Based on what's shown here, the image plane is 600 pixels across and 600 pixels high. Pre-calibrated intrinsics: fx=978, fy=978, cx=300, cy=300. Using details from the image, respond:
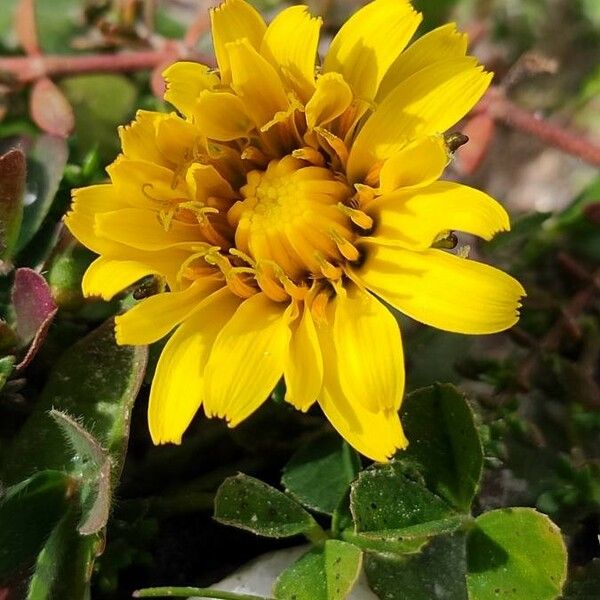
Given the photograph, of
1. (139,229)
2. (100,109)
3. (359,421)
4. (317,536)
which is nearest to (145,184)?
(139,229)

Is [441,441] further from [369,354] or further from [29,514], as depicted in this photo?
[29,514]

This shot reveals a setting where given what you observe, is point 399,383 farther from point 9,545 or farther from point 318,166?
point 9,545

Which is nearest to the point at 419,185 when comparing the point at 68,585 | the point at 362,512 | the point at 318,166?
the point at 318,166

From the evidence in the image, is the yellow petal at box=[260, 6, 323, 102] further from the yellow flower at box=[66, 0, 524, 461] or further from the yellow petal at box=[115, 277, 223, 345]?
the yellow petal at box=[115, 277, 223, 345]

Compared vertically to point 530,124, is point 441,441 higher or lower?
lower

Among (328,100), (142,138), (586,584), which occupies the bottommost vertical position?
(586,584)

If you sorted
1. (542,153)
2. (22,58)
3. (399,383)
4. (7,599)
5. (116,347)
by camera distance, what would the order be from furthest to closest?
(542,153) → (22,58) → (116,347) → (7,599) → (399,383)

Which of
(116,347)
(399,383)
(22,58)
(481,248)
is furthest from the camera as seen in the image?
(22,58)
